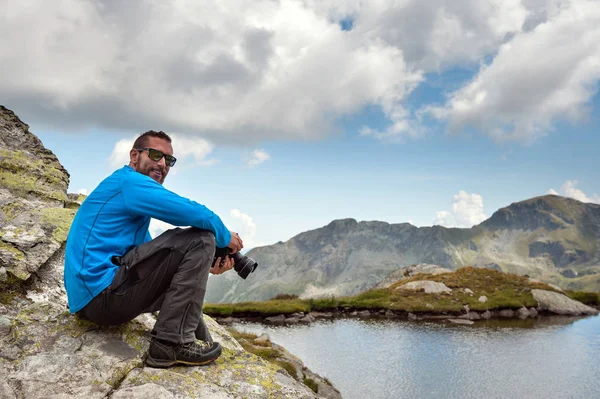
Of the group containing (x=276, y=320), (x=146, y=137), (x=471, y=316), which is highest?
(x=146, y=137)

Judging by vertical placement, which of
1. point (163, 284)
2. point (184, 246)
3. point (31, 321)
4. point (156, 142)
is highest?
point (156, 142)

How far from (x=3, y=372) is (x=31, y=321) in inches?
41.4

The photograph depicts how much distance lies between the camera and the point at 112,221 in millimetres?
5840

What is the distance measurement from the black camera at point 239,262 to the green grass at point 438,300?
A: 112 feet

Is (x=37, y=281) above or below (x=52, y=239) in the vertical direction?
Result: below

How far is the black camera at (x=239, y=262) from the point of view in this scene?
6.51 meters

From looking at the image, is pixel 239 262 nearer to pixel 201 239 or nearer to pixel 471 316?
pixel 201 239

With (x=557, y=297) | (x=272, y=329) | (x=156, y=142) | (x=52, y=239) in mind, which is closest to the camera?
(x=156, y=142)

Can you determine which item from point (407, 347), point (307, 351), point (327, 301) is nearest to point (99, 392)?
point (307, 351)

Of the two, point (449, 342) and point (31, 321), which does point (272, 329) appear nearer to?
Result: point (449, 342)

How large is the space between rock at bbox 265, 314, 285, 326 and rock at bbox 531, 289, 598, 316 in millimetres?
25838

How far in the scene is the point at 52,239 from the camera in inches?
321

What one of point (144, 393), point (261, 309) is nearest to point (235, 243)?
point (144, 393)

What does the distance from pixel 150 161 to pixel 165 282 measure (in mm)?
2053
